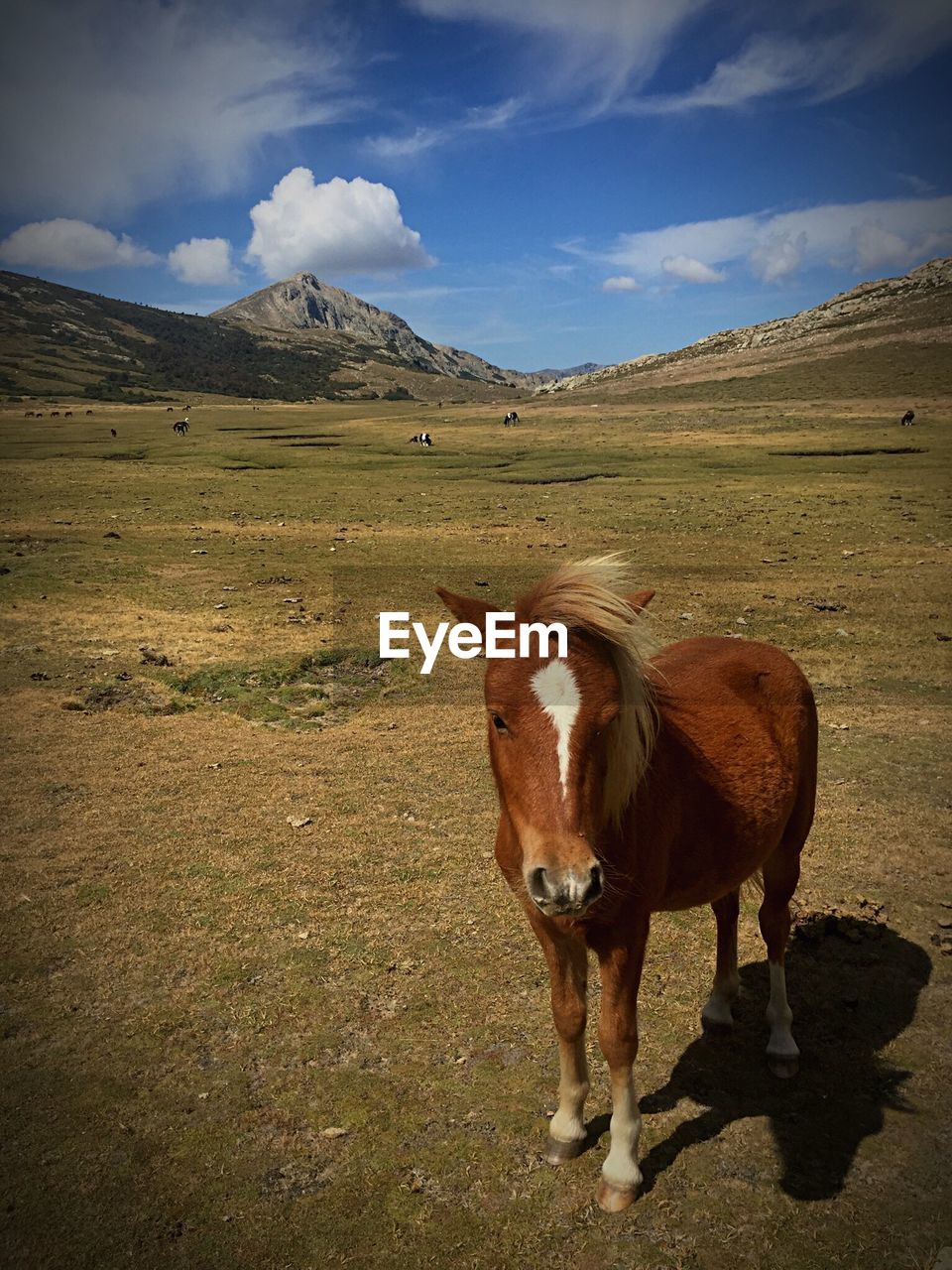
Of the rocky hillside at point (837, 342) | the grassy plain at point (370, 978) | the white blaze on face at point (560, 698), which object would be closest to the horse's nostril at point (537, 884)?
the white blaze on face at point (560, 698)

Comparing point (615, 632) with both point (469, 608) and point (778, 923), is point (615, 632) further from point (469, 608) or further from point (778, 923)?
point (778, 923)

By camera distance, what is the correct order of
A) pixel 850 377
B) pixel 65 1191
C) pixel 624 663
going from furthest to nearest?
pixel 850 377 → pixel 65 1191 → pixel 624 663

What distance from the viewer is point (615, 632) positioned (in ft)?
11.7

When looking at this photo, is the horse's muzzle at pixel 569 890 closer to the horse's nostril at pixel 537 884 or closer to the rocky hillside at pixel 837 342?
the horse's nostril at pixel 537 884

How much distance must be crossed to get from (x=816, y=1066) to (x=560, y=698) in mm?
3780

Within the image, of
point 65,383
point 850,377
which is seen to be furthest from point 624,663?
point 65,383

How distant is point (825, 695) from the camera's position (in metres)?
12.1

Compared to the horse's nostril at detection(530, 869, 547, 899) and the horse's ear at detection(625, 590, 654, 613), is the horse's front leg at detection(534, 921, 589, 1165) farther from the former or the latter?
the horse's ear at detection(625, 590, 654, 613)

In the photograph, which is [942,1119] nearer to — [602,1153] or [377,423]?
[602,1153]

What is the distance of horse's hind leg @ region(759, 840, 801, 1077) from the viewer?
525 centimetres

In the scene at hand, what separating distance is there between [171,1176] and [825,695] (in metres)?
11.1

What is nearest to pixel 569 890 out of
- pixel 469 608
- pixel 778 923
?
pixel 469 608

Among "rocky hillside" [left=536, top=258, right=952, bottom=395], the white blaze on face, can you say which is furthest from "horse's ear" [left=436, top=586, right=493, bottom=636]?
"rocky hillside" [left=536, top=258, right=952, bottom=395]

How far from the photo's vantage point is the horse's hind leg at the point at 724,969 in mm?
5484
